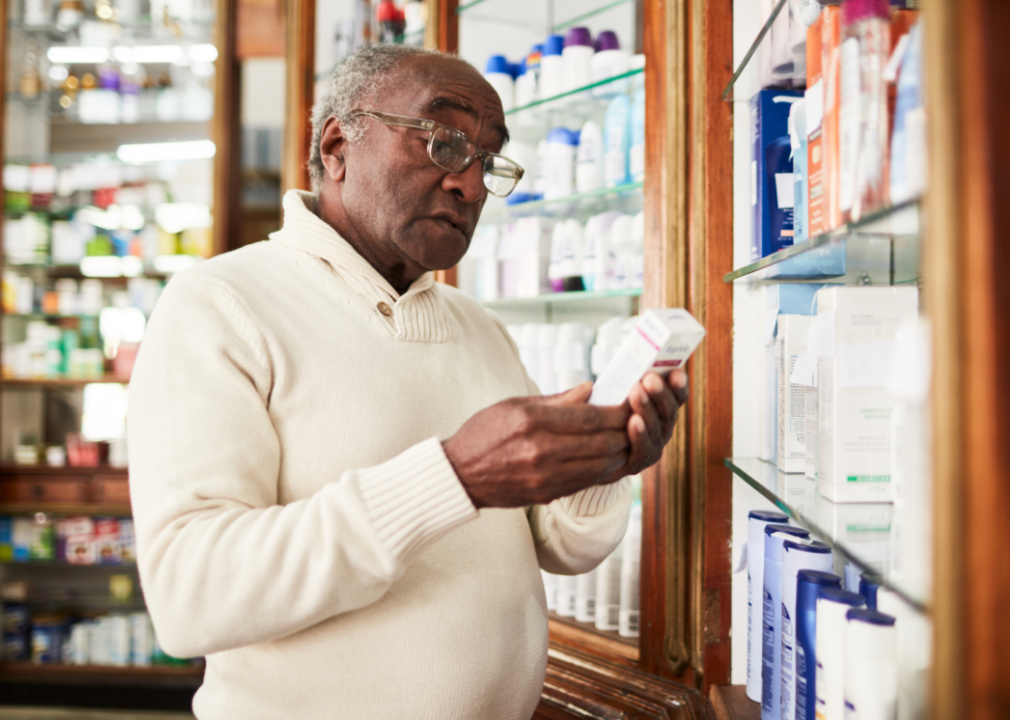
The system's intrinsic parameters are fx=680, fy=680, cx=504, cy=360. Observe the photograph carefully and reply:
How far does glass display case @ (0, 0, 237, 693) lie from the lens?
286 cm

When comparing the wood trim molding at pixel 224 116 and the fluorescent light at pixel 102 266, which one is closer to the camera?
the wood trim molding at pixel 224 116

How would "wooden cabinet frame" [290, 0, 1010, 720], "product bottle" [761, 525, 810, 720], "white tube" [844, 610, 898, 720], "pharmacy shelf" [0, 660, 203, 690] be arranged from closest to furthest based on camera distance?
"wooden cabinet frame" [290, 0, 1010, 720]
"white tube" [844, 610, 898, 720]
"product bottle" [761, 525, 810, 720]
"pharmacy shelf" [0, 660, 203, 690]

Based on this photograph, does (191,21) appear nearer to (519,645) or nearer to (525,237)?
(525,237)

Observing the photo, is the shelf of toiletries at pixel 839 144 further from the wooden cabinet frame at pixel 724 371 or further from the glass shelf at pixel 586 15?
the glass shelf at pixel 586 15

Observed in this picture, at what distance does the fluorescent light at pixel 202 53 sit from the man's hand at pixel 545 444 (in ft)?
9.79

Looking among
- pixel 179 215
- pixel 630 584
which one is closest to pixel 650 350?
pixel 630 584

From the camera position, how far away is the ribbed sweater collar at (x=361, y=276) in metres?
1.01

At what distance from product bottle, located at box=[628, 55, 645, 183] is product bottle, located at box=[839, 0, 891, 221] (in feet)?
3.57

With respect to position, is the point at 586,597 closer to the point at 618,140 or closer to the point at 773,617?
the point at 773,617

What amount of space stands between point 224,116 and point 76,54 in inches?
32.9

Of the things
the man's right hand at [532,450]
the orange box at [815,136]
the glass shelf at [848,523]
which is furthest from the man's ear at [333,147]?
the glass shelf at [848,523]

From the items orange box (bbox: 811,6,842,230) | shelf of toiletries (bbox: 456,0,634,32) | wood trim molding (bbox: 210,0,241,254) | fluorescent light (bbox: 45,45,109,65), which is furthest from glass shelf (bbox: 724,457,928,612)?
fluorescent light (bbox: 45,45,109,65)

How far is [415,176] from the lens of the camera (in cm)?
104

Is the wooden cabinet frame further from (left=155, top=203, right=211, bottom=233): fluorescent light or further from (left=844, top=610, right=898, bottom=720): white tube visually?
(left=155, top=203, right=211, bottom=233): fluorescent light
